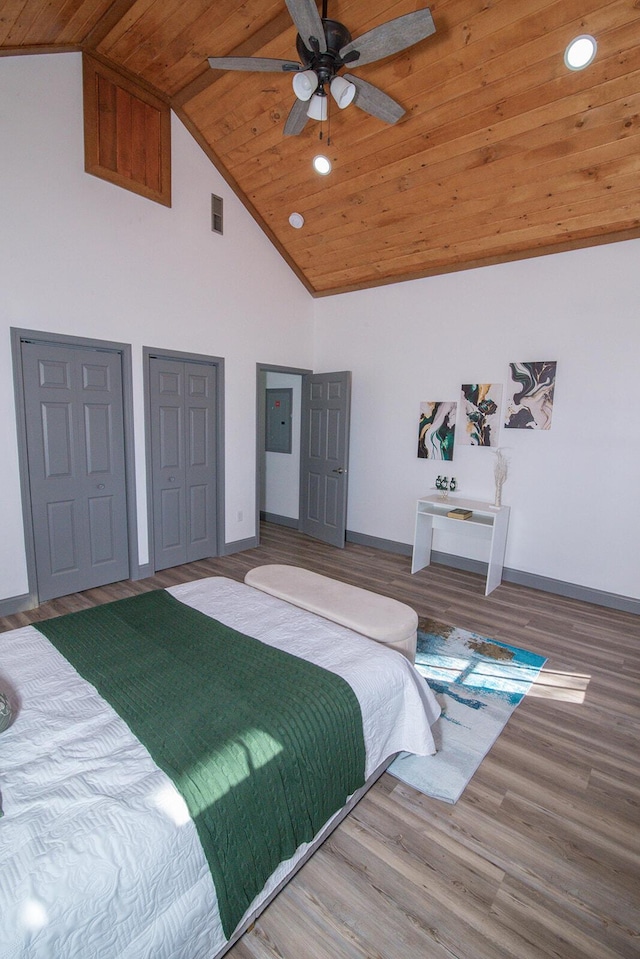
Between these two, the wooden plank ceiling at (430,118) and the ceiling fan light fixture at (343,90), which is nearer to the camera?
the ceiling fan light fixture at (343,90)

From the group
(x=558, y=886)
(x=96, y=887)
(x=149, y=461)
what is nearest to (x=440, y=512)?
(x=149, y=461)

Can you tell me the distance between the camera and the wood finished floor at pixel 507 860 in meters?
1.38

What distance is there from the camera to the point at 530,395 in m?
4.11

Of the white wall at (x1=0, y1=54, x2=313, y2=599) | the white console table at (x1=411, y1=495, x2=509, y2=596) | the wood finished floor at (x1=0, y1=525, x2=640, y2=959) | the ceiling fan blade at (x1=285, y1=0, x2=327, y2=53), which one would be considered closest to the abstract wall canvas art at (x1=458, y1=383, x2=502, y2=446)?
the white console table at (x1=411, y1=495, x2=509, y2=596)

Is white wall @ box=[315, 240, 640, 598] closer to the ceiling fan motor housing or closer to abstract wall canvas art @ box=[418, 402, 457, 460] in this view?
abstract wall canvas art @ box=[418, 402, 457, 460]

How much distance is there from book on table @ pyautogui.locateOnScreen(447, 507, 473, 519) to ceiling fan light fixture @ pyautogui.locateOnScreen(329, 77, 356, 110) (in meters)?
3.24

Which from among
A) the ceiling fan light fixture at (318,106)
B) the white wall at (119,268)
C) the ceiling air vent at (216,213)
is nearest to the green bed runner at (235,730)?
the white wall at (119,268)

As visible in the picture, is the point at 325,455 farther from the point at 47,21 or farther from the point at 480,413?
the point at 47,21

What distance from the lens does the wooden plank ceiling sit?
103 inches

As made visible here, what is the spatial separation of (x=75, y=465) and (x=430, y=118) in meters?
A: 3.79

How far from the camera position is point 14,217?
314 cm

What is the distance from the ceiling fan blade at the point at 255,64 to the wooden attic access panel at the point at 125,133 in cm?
158

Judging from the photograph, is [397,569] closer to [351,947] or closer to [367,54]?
[351,947]

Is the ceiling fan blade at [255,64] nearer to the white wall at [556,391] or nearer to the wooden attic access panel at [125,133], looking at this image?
the wooden attic access panel at [125,133]
